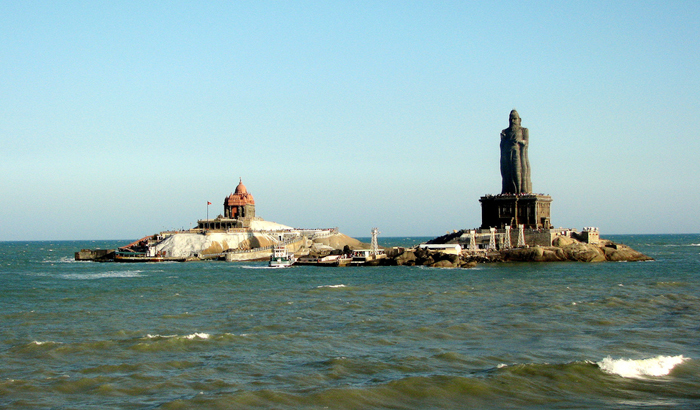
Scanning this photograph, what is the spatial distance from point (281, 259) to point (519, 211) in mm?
42629

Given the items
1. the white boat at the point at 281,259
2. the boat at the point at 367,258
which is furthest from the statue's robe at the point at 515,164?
the white boat at the point at 281,259

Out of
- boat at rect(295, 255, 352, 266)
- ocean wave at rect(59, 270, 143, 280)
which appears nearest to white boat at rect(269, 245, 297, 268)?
boat at rect(295, 255, 352, 266)

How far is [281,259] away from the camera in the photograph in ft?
339

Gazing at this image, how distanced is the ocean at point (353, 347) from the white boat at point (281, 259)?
33.8 meters

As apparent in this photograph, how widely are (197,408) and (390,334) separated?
15.7 metres

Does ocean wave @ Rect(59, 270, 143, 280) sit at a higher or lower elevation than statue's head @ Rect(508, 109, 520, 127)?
lower

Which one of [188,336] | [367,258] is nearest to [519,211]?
[367,258]

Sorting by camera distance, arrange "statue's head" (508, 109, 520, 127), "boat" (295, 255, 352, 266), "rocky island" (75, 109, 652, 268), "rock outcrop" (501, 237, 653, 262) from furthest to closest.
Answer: "statue's head" (508, 109, 520, 127) → "rocky island" (75, 109, 652, 268) → "rock outcrop" (501, 237, 653, 262) → "boat" (295, 255, 352, 266)

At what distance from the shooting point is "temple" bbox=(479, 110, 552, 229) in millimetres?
120438

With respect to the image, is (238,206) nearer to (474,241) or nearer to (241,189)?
(241,189)

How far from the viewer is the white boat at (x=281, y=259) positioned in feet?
330

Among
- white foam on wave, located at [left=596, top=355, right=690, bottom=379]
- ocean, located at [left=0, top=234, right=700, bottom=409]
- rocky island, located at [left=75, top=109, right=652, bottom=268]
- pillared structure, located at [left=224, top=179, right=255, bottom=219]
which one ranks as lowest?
white foam on wave, located at [left=596, top=355, right=690, bottom=379]

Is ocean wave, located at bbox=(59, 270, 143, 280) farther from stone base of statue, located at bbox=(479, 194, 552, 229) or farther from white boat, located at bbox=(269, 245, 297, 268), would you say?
stone base of statue, located at bbox=(479, 194, 552, 229)

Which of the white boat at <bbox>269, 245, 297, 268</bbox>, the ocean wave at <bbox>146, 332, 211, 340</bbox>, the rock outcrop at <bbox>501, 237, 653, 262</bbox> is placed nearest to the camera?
the ocean wave at <bbox>146, 332, 211, 340</bbox>
